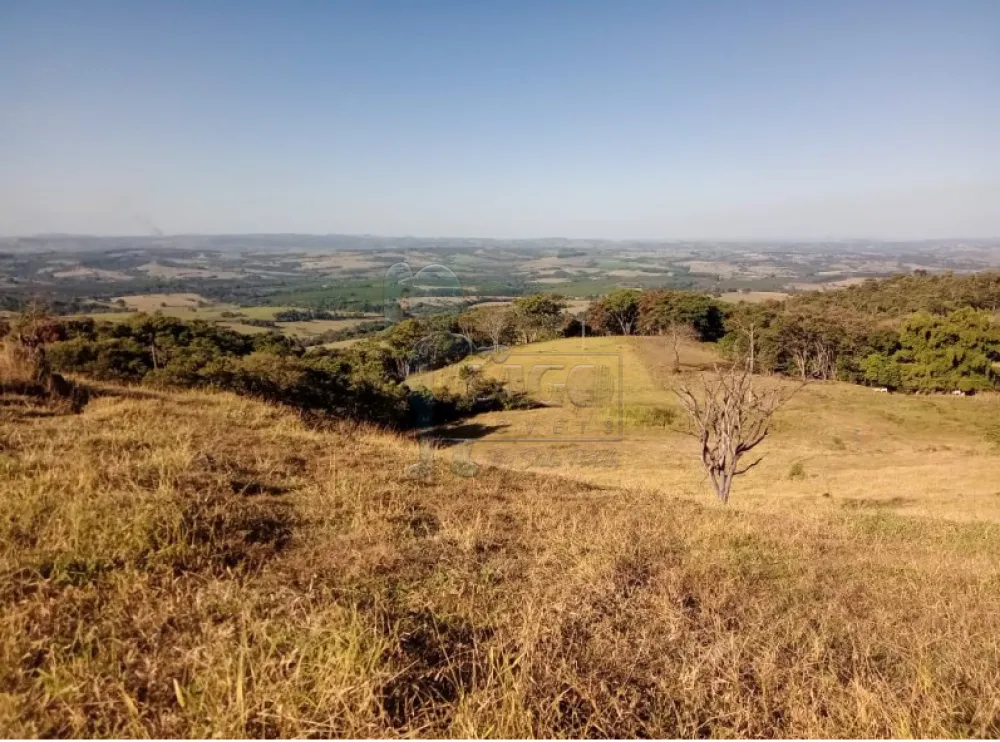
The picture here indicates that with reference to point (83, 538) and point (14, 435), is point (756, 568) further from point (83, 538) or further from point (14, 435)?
point (14, 435)

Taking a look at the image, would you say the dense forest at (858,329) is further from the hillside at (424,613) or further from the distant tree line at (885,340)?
the hillside at (424,613)

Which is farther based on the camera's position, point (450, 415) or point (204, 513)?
point (450, 415)

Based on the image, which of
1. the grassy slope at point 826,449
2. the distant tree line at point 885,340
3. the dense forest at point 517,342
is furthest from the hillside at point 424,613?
the distant tree line at point 885,340

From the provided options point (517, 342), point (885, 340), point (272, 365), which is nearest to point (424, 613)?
point (272, 365)

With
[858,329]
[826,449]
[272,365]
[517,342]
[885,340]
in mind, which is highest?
[272,365]

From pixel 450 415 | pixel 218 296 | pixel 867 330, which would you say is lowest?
pixel 450 415

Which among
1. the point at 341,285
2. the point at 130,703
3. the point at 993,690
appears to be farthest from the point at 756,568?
the point at 341,285

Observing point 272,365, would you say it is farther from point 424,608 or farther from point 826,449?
point 826,449
